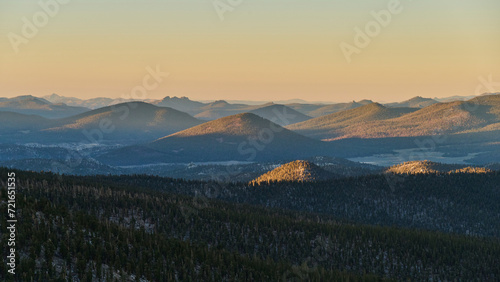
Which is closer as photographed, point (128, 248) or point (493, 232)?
point (128, 248)

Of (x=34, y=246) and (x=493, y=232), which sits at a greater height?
(x=34, y=246)

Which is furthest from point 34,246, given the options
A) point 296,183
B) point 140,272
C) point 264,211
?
point 296,183

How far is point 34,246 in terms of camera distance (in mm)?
45750

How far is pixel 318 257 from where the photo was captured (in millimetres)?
76438

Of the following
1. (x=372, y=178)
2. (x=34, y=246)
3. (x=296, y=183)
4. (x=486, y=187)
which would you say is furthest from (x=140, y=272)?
(x=486, y=187)

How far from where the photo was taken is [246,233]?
80.4 m

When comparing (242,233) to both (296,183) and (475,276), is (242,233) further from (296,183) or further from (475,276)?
(296,183)

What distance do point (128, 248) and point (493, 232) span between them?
340ft

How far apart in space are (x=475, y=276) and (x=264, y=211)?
3977 centimetres

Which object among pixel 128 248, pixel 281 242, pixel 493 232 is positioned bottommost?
pixel 493 232

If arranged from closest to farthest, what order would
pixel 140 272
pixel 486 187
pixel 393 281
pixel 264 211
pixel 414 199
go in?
pixel 140 272 < pixel 393 281 < pixel 264 211 < pixel 414 199 < pixel 486 187

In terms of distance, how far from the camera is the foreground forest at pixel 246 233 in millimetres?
48969

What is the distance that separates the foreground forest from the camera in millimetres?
48969

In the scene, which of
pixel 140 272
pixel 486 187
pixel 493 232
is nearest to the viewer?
pixel 140 272
